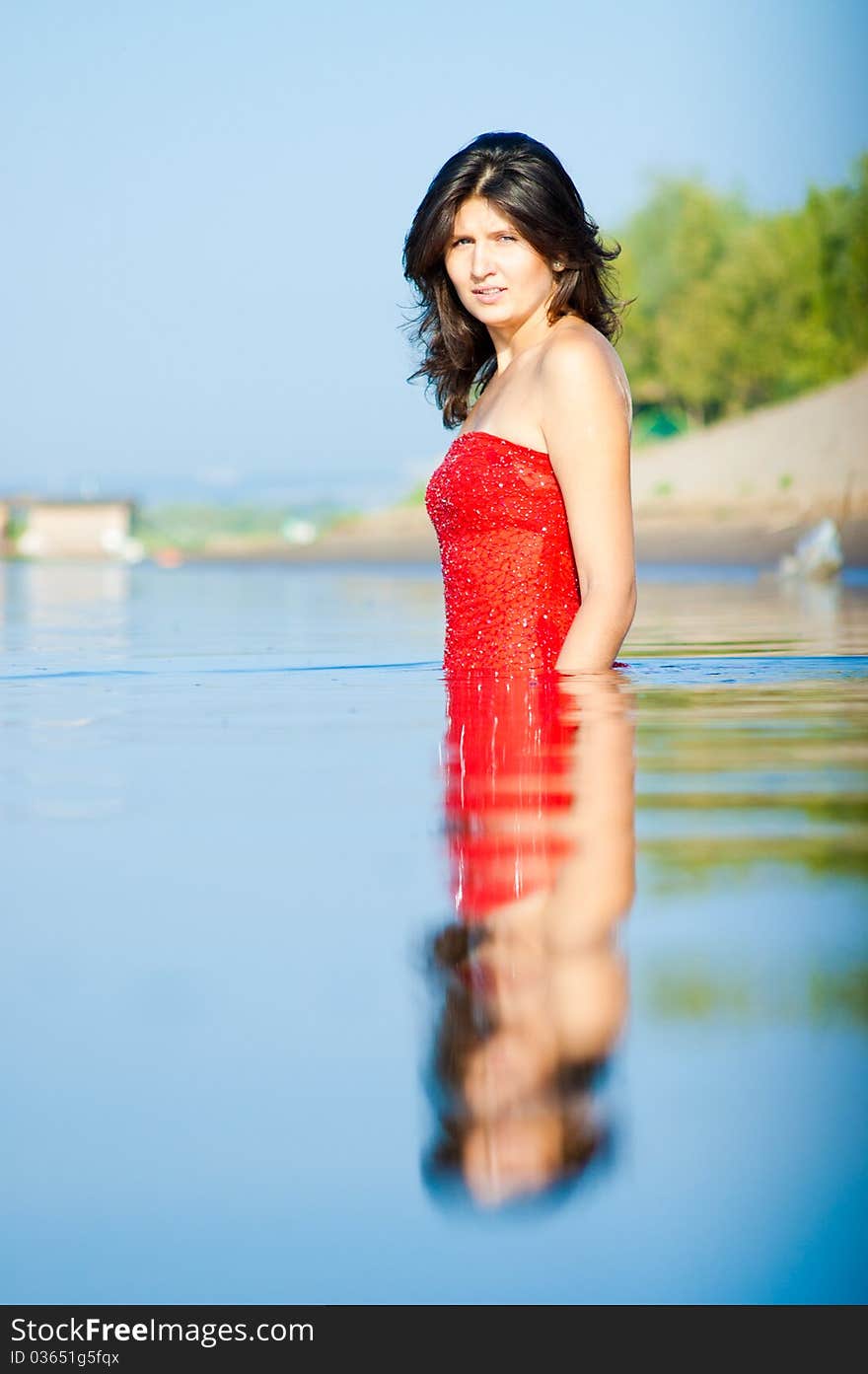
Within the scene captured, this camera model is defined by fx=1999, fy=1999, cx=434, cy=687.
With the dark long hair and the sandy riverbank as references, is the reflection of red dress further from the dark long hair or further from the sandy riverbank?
the sandy riverbank

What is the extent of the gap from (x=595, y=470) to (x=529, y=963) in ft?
7.08

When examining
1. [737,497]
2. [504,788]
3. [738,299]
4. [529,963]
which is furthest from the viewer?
[738,299]

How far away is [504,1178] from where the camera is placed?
0.81 m

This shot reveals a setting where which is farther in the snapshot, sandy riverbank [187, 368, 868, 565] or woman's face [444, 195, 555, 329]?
sandy riverbank [187, 368, 868, 565]

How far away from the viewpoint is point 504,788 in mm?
2016

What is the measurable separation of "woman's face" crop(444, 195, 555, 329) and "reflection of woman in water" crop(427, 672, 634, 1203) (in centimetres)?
132

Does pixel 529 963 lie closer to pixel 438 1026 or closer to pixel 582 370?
pixel 438 1026

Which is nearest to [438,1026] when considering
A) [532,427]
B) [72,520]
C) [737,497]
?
[532,427]

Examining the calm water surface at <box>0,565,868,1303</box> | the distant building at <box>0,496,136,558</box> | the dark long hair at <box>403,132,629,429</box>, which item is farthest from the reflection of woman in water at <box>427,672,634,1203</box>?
the distant building at <box>0,496,136,558</box>

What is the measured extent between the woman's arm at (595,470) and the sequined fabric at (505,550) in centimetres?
14

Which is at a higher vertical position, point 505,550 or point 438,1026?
point 505,550

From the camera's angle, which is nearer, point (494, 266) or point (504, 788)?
point (504, 788)

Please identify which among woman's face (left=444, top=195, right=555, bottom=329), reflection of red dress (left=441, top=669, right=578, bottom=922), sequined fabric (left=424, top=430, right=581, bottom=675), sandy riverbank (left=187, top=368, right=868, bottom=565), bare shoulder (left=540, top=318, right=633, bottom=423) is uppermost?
sandy riverbank (left=187, top=368, right=868, bottom=565)

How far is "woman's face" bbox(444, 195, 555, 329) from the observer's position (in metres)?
3.39
